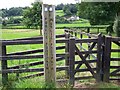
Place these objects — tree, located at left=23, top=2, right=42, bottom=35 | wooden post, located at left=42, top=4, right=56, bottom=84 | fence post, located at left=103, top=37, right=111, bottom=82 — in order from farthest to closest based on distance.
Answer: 1. tree, located at left=23, top=2, right=42, bottom=35
2. fence post, located at left=103, top=37, right=111, bottom=82
3. wooden post, located at left=42, top=4, right=56, bottom=84

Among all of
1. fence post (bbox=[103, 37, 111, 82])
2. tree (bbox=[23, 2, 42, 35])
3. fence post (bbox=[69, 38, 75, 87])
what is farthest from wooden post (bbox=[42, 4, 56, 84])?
fence post (bbox=[103, 37, 111, 82])

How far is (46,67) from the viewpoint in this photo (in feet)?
13.2

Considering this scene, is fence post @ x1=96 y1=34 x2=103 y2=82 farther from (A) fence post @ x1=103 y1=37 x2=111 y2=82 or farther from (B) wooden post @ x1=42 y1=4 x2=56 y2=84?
(B) wooden post @ x1=42 y1=4 x2=56 y2=84

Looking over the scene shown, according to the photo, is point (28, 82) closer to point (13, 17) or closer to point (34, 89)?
point (34, 89)

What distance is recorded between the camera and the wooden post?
12.7 ft

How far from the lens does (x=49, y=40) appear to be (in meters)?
3.94

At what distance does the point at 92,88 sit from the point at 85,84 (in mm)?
433

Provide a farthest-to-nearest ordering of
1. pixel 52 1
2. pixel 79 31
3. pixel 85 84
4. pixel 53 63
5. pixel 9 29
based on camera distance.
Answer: pixel 79 31 → pixel 85 84 → pixel 9 29 → pixel 53 63 → pixel 52 1

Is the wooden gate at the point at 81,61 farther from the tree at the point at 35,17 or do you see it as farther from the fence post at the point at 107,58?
the tree at the point at 35,17

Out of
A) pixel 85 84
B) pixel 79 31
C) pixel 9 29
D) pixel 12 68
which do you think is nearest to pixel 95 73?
pixel 85 84

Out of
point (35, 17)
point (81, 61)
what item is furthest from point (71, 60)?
point (35, 17)

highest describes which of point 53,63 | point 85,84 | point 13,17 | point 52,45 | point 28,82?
point 13,17

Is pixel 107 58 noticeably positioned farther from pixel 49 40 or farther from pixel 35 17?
pixel 35 17

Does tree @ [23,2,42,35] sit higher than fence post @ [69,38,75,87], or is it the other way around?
tree @ [23,2,42,35]
